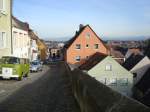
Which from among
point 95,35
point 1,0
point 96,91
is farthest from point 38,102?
point 95,35

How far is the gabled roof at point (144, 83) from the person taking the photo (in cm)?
7482

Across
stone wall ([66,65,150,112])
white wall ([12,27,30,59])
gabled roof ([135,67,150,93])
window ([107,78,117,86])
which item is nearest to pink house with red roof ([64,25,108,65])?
gabled roof ([135,67,150,93])

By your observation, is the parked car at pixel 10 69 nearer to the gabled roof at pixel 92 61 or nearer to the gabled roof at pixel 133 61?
the gabled roof at pixel 92 61

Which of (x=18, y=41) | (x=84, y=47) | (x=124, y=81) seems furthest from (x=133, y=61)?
(x=18, y=41)

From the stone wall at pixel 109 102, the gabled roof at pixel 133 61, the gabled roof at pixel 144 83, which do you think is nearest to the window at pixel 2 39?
the stone wall at pixel 109 102

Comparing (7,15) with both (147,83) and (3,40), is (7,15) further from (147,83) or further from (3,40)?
(147,83)

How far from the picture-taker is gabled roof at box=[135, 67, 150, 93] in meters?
74.8

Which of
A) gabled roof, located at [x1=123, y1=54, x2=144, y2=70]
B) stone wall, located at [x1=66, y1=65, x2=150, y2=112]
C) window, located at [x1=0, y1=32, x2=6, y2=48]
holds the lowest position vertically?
gabled roof, located at [x1=123, y1=54, x2=144, y2=70]

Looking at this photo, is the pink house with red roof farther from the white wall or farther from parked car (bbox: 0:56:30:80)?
parked car (bbox: 0:56:30:80)

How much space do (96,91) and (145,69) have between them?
3122 inches

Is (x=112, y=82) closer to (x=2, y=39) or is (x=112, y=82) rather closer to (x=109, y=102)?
(x=2, y=39)

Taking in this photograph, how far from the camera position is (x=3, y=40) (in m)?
33.4

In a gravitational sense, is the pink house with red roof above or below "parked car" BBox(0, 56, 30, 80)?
above

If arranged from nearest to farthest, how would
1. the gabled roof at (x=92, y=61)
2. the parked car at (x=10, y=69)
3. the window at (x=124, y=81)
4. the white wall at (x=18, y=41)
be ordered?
the parked car at (x=10, y=69)
the white wall at (x=18, y=41)
the window at (x=124, y=81)
the gabled roof at (x=92, y=61)
